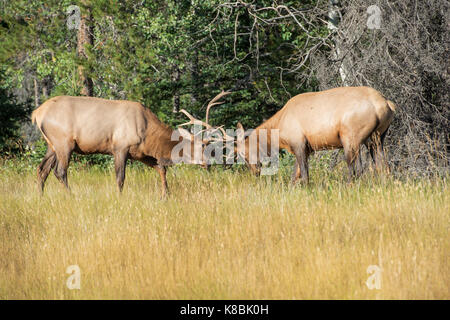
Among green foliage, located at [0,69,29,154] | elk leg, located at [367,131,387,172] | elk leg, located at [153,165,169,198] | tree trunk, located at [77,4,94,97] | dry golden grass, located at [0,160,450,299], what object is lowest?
dry golden grass, located at [0,160,450,299]

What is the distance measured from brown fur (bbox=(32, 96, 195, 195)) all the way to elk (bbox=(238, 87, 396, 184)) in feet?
7.11

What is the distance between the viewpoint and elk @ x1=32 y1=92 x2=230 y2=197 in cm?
800

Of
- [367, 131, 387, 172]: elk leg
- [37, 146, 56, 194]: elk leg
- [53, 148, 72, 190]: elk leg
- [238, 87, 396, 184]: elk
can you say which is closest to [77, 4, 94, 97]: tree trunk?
[37, 146, 56, 194]: elk leg

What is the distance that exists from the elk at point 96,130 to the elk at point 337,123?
2.17m

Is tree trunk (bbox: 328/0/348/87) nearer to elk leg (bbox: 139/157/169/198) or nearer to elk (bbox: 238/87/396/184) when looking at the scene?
elk (bbox: 238/87/396/184)

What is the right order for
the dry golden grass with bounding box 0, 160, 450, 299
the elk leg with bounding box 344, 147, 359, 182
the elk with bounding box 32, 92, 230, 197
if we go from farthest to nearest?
the elk with bounding box 32, 92, 230, 197
the elk leg with bounding box 344, 147, 359, 182
the dry golden grass with bounding box 0, 160, 450, 299

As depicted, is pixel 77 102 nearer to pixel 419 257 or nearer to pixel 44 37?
pixel 44 37

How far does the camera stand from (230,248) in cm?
484

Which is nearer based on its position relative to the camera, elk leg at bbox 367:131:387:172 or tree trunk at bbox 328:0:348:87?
elk leg at bbox 367:131:387:172

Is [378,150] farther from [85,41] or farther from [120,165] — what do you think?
[85,41]

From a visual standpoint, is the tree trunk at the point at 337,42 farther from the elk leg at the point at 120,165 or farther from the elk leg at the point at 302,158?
the elk leg at the point at 120,165

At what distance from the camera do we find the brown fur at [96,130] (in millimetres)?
8000
